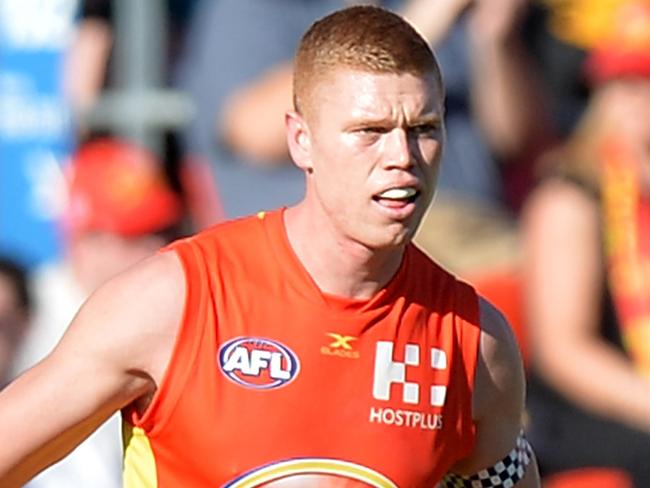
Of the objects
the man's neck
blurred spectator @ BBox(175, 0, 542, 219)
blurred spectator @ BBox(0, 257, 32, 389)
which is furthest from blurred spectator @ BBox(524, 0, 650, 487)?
the man's neck

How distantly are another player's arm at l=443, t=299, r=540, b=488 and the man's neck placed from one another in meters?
0.29

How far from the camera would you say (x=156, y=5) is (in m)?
8.55

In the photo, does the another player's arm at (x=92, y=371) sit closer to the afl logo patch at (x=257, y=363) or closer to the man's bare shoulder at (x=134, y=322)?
the man's bare shoulder at (x=134, y=322)

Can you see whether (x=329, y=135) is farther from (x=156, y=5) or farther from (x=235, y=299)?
(x=156, y=5)

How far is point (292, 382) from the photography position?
4.42 meters

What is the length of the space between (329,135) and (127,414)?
739mm

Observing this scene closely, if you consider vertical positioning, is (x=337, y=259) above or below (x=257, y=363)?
above

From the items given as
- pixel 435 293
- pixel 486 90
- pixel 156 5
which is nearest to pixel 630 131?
pixel 486 90

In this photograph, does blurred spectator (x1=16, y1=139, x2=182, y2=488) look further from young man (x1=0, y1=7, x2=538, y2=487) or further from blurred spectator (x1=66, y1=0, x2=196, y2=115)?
young man (x1=0, y1=7, x2=538, y2=487)

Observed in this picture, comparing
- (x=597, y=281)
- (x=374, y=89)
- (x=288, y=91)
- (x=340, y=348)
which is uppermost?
(x=374, y=89)

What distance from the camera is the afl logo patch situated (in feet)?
14.4

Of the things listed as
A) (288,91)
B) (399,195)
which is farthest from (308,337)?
(288,91)

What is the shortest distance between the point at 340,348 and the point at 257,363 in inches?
7.5

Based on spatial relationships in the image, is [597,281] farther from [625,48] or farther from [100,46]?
[100,46]
